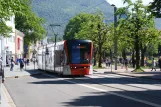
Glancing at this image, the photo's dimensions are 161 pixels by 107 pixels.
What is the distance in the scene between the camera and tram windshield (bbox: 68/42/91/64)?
35959 mm

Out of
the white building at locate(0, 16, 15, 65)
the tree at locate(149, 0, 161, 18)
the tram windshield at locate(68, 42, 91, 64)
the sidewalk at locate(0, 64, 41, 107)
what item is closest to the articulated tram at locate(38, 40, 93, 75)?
the tram windshield at locate(68, 42, 91, 64)

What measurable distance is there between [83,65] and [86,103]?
21.1 metres

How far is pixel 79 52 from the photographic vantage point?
36.3 meters

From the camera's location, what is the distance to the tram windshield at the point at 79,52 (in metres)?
36.0

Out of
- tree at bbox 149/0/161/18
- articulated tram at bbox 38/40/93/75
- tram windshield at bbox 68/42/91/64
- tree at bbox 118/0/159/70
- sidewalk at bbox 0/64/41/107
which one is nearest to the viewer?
sidewalk at bbox 0/64/41/107

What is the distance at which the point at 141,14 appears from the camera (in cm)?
4769

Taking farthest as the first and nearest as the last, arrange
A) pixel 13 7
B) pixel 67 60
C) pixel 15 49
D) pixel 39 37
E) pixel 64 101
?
1. pixel 39 37
2. pixel 15 49
3. pixel 67 60
4. pixel 64 101
5. pixel 13 7

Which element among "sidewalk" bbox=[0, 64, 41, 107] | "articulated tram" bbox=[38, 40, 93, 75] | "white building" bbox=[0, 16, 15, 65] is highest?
"white building" bbox=[0, 16, 15, 65]

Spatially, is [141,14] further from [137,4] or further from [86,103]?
[86,103]

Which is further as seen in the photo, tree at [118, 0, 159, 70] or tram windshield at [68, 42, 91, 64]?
tree at [118, 0, 159, 70]

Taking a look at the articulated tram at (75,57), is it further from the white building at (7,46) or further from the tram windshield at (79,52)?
the white building at (7,46)

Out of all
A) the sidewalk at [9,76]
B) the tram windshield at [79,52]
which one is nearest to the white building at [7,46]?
the sidewalk at [9,76]

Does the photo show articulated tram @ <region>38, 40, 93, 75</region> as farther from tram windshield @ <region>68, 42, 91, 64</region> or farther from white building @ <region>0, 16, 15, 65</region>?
white building @ <region>0, 16, 15, 65</region>

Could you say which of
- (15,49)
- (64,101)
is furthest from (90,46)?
(15,49)
